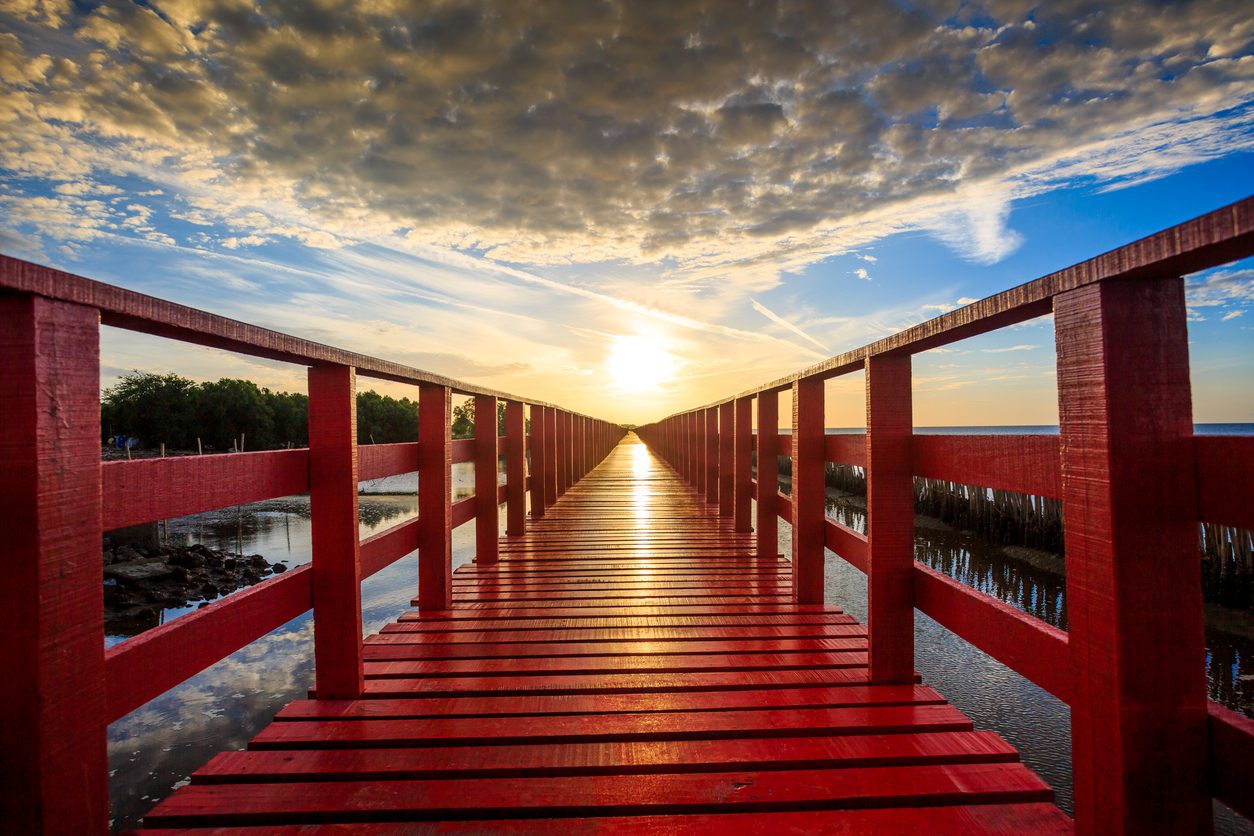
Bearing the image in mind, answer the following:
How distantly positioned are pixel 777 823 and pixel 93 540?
1.67 m

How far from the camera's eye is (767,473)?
438 centimetres

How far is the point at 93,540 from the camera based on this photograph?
1147 millimetres

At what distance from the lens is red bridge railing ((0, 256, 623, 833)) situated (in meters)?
1.04

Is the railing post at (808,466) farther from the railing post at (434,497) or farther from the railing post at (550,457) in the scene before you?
the railing post at (550,457)

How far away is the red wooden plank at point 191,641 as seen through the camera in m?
1.28

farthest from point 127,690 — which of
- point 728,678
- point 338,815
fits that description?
point 728,678

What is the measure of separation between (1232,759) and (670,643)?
1879 mm

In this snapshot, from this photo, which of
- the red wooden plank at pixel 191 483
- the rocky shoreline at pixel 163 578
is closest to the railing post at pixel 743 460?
the red wooden plank at pixel 191 483

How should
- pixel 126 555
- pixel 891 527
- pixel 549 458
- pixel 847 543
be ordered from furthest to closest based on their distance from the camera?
1. pixel 126 555
2. pixel 549 458
3. pixel 847 543
4. pixel 891 527

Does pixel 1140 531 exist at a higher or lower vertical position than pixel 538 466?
higher

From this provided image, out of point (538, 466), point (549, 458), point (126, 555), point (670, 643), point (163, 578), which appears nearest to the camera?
point (670, 643)

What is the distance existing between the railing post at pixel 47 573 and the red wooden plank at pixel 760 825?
490mm

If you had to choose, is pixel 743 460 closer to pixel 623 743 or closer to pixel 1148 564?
pixel 623 743

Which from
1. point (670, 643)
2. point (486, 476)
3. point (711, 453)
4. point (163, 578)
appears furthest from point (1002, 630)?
point (163, 578)
